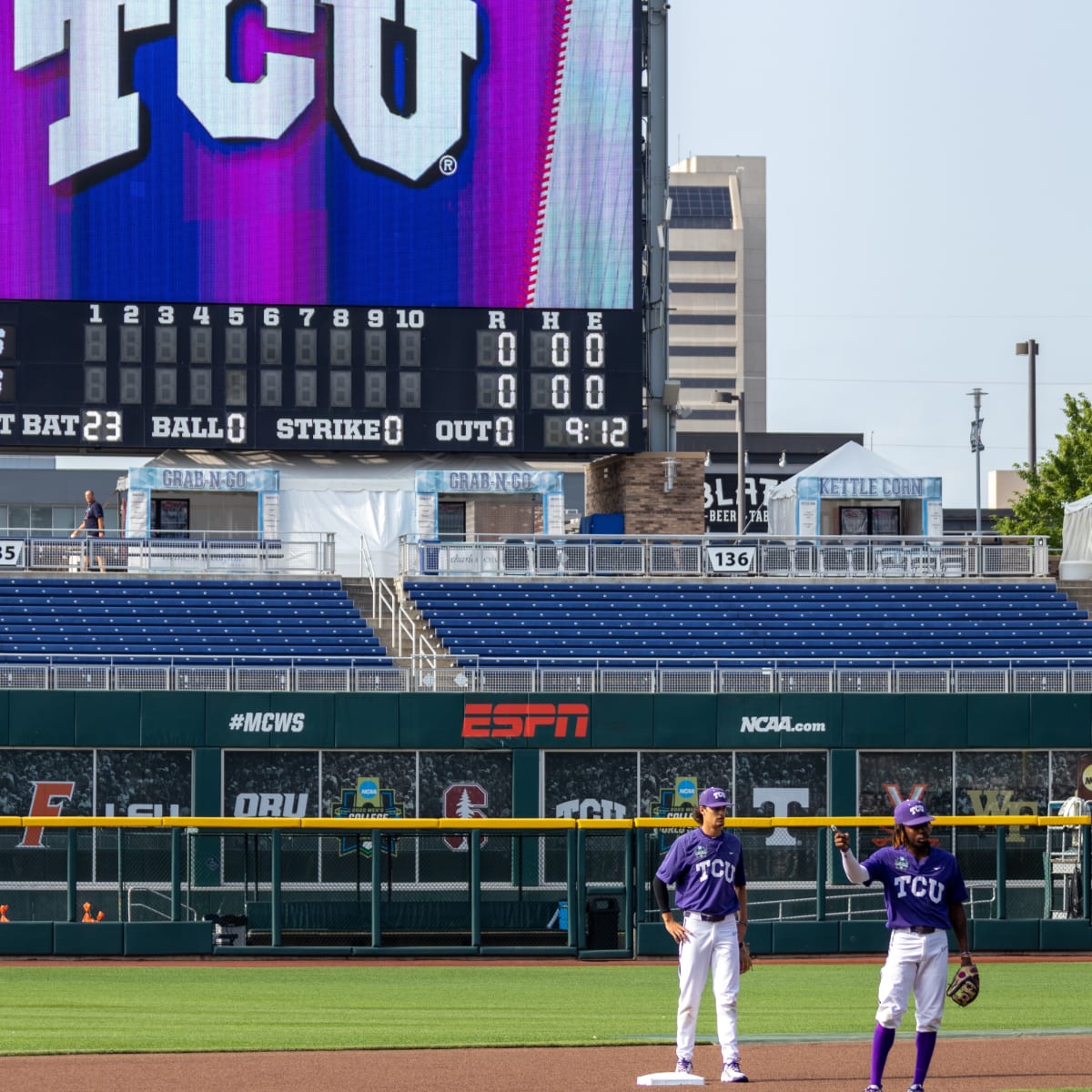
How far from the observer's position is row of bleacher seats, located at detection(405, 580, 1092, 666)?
2938cm

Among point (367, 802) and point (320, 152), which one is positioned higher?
point (320, 152)

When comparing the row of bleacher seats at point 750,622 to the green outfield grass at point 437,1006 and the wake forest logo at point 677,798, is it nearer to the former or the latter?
the wake forest logo at point 677,798

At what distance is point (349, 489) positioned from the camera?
33.7 meters

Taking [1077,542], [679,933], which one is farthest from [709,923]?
[1077,542]

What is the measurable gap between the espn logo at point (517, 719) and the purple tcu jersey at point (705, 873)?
1641cm

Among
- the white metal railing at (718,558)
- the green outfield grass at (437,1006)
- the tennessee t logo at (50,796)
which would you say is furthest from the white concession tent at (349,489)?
the green outfield grass at (437,1006)

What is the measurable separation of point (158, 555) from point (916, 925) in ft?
76.1

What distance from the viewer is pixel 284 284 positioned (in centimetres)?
2997

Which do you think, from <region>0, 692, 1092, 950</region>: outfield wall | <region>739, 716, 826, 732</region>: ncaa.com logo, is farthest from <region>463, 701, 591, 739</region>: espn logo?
<region>739, 716, 826, 732</region>: ncaa.com logo

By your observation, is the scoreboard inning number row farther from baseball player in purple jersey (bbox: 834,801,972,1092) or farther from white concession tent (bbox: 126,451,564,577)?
baseball player in purple jersey (bbox: 834,801,972,1092)

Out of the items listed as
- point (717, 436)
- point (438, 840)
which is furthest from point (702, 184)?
point (438, 840)

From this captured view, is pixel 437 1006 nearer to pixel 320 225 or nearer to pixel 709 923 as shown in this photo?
pixel 709 923

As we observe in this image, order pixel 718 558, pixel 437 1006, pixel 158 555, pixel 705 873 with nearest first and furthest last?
pixel 705 873 → pixel 437 1006 → pixel 158 555 → pixel 718 558

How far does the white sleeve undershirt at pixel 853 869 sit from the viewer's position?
364 inches
